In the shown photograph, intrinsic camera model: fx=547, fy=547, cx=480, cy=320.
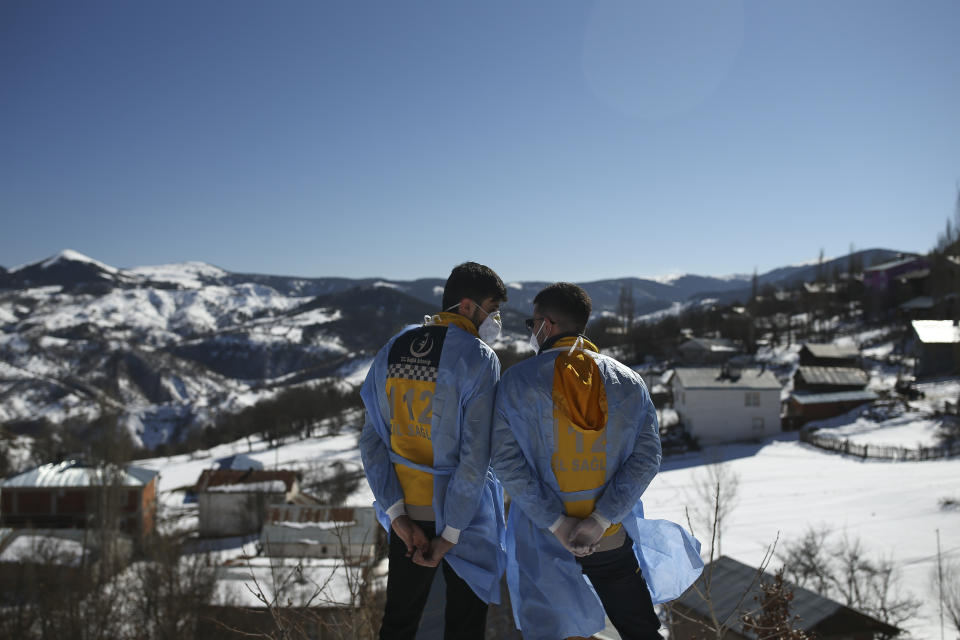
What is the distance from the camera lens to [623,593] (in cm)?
271

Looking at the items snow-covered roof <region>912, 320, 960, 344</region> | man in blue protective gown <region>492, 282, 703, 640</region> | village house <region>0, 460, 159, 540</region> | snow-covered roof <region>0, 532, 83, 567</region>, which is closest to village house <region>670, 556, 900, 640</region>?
snow-covered roof <region>912, 320, 960, 344</region>

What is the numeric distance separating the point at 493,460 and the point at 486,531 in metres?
0.43

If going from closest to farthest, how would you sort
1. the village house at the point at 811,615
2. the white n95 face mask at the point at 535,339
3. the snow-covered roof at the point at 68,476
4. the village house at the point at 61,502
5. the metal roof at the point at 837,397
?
1. the white n95 face mask at the point at 535,339
2. the village house at the point at 811,615
3. the village house at the point at 61,502
4. the snow-covered roof at the point at 68,476
5. the metal roof at the point at 837,397

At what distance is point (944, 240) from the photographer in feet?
73.8

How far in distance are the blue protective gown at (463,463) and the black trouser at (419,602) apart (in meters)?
0.12

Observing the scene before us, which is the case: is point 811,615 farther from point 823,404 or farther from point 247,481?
point 247,481

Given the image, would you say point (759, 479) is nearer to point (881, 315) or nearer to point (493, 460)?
point (493, 460)

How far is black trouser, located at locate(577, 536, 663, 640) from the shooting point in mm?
2703

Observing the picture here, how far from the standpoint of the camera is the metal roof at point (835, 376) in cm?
4297

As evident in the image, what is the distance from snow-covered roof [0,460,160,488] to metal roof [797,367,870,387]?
169 ft

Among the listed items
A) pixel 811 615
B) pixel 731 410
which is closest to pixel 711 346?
pixel 731 410

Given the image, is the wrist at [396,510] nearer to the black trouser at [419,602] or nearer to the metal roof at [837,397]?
the black trouser at [419,602]

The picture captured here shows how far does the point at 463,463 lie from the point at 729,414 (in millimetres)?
42417

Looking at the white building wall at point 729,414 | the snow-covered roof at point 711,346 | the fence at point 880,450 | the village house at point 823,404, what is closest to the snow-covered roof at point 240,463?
the white building wall at point 729,414
